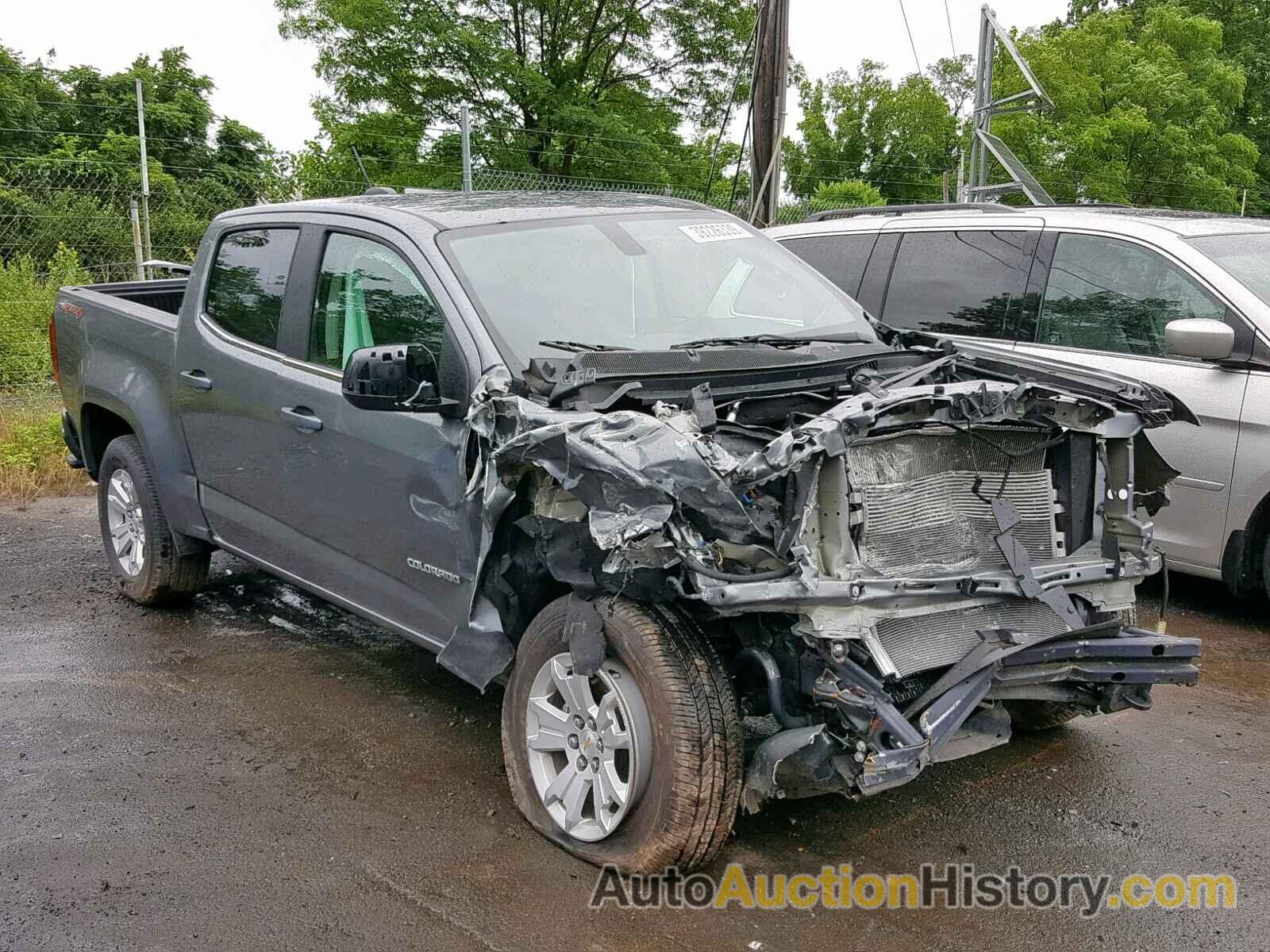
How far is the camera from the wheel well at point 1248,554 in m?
5.28

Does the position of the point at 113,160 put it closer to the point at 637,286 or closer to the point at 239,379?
the point at 239,379

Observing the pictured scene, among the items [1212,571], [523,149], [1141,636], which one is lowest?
[1212,571]

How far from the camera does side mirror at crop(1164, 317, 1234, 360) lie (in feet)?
16.5

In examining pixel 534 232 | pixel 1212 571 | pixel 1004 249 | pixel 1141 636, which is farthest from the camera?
pixel 1004 249

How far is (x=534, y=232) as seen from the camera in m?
4.31

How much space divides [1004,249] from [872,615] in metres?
3.73

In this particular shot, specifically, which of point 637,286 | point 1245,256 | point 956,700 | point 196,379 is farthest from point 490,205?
point 1245,256

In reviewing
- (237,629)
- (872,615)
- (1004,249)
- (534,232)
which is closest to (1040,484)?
(872,615)

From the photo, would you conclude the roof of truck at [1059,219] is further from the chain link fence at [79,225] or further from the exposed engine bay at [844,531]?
the exposed engine bay at [844,531]

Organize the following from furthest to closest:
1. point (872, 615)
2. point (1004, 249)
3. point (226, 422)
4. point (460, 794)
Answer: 1. point (1004, 249)
2. point (226, 422)
3. point (460, 794)
4. point (872, 615)

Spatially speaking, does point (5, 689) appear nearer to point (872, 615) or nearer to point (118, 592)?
point (118, 592)

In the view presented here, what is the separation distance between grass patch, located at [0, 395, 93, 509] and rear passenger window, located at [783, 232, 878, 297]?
5753mm

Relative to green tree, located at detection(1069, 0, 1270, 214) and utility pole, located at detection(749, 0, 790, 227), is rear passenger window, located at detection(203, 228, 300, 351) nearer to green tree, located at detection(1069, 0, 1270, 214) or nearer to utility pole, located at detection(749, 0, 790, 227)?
utility pole, located at detection(749, 0, 790, 227)

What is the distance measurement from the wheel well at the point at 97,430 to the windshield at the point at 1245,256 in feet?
18.2
